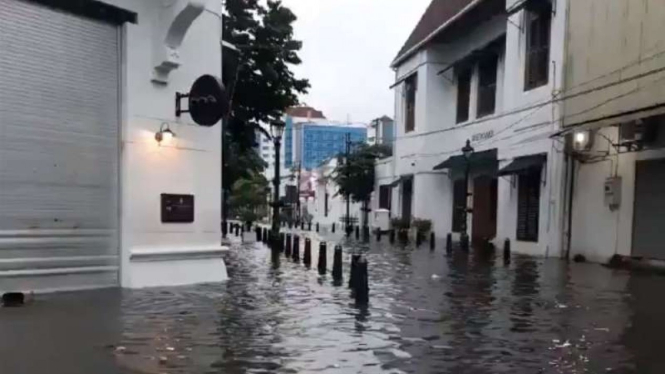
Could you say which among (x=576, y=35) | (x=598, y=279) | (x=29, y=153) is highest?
(x=576, y=35)

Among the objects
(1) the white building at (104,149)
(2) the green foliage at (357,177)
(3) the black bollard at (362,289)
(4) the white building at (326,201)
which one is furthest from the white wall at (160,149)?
(4) the white building at (326,201)

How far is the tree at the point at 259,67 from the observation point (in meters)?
23.3

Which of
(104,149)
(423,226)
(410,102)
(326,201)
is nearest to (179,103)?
(104,149)

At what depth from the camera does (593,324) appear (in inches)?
379

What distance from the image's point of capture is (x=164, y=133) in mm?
12156

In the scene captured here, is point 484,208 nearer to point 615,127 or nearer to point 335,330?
point 615,127

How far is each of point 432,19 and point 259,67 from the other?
654 inches

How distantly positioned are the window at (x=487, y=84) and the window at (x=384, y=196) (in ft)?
43.0

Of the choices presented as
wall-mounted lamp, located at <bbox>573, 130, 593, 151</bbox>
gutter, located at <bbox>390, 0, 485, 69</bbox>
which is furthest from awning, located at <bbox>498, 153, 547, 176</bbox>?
gutter, located at <bbox>390, 0, 485, 69</bbox>

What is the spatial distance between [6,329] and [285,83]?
58.5 ft

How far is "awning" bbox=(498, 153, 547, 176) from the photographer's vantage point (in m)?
24.2

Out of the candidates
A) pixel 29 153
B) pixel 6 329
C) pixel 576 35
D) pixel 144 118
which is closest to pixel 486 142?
pixel 576 35

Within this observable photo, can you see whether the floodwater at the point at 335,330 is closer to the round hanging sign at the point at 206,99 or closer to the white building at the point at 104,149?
the white building at the point at 104,149

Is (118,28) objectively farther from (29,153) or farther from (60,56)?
(29,153)
